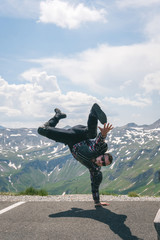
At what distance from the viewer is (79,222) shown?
6.62m

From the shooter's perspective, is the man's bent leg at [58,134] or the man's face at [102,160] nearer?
the man's face at [102,160]

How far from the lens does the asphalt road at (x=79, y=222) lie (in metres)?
5.57

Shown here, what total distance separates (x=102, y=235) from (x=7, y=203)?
5.30 meters

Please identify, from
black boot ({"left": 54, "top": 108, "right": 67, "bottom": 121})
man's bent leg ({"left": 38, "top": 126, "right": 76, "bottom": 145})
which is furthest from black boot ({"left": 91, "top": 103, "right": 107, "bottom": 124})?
black boot ({"left": 54, "top": 108, "right": 67, "bottom": 121})

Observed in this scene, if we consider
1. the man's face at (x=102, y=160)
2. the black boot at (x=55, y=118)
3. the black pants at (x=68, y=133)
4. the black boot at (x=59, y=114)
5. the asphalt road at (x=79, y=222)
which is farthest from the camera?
the black boot at (x=59, y=114)

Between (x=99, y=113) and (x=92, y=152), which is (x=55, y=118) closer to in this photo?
(x=92, y=152)

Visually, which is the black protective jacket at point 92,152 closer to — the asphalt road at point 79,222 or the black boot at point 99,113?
the black boot at point 99,113

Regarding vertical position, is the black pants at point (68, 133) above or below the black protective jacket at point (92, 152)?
above

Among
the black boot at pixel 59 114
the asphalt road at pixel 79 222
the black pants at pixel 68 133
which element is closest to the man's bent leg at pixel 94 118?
the black pants at pixel 68 133

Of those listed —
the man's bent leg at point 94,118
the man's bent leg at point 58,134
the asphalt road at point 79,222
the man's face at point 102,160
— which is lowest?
the asphalt road at point 79,222

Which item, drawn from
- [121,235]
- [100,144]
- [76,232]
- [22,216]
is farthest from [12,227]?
[100,144]

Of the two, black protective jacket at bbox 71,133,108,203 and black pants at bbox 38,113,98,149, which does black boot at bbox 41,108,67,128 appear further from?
black protective jacket at bbox 71,133,108,203

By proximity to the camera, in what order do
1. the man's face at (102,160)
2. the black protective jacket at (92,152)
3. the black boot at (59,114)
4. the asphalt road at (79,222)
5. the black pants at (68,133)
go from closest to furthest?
the asphalt road at (79,222) < the man's face at (102,160) < the black protective jacket at (92,152) < the black pants at (68,133) < the black boot at (59,114)

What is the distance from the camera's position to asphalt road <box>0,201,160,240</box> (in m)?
5.57
